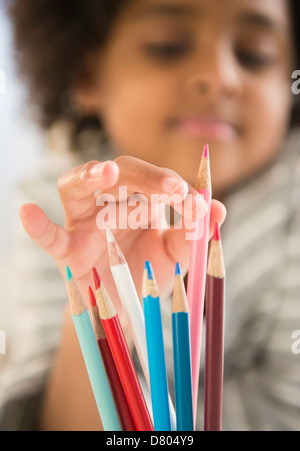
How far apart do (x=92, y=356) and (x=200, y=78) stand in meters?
0.23

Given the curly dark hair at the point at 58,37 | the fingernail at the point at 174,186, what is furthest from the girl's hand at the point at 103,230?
the curly dark hair at the point at 58,37

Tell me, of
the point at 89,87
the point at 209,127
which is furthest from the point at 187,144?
the point at 89,87

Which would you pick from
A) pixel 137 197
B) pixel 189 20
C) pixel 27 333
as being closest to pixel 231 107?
pixel 189 20

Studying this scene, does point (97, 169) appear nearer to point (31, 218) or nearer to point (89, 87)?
point (31, 218)

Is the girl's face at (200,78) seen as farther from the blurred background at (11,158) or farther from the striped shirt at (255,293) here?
the blurred background at (11,158)

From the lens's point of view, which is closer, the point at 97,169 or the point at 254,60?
the point at 97,169

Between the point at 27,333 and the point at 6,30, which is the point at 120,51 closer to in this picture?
the point at 6,30

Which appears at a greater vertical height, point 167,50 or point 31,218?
point 167,50

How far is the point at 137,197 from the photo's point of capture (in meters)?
0.13

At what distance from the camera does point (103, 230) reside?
0.14 metres

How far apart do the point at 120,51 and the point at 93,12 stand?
2.0 inches

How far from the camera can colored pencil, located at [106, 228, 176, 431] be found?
10 centimetres

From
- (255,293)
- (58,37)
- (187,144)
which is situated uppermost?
(58,37)
